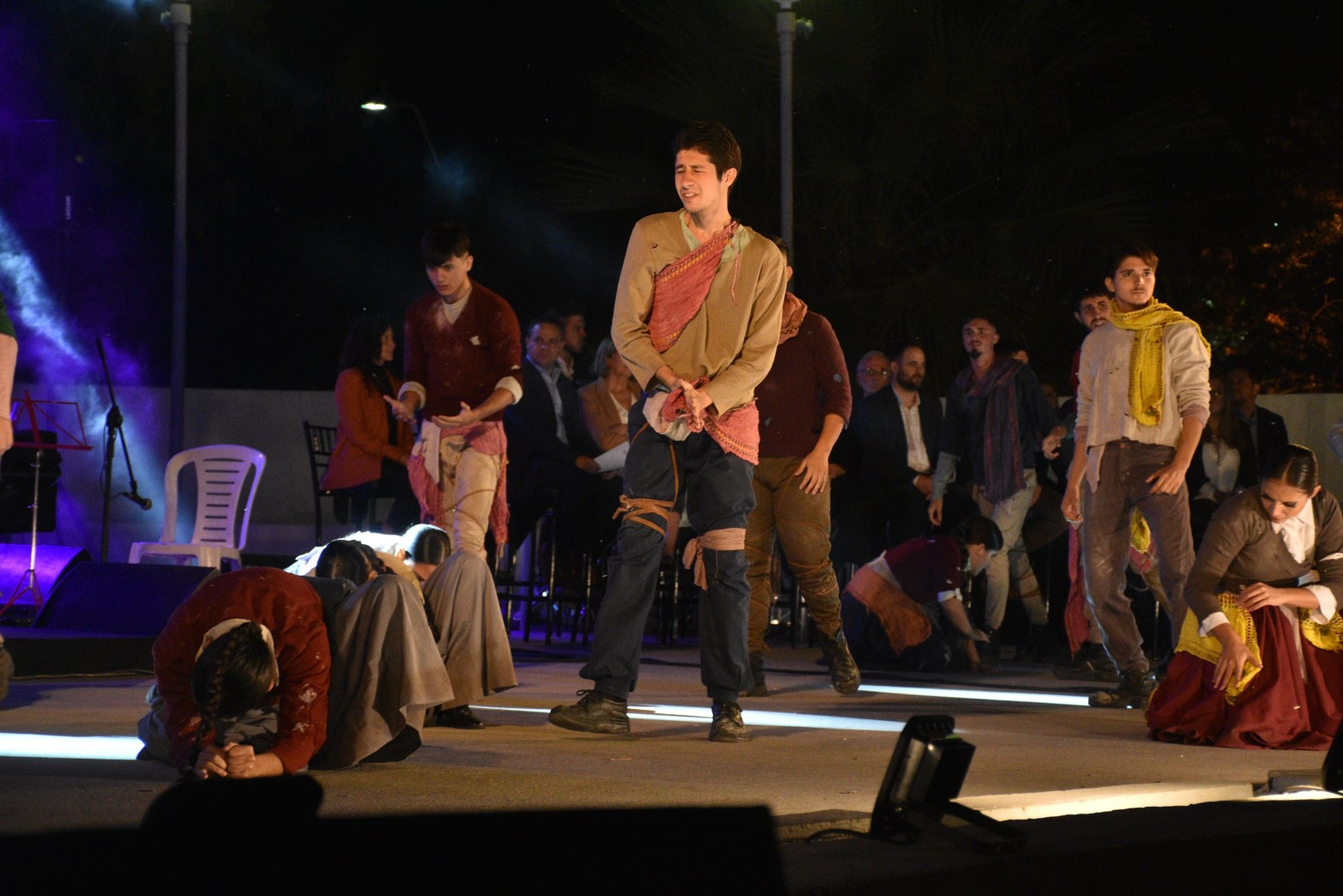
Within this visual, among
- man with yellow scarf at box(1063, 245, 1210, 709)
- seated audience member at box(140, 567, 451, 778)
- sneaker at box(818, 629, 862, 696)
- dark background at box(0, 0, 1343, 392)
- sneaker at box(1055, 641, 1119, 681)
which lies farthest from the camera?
dark background at box(0, 0, 1343, 392)

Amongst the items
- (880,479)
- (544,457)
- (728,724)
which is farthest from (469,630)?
(880,479)

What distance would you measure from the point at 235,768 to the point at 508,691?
2.97m

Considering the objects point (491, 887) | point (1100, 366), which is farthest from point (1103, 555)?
point (491, 887)

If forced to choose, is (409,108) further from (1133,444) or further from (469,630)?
(469,630)

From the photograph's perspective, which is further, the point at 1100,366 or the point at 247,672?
the point at 1100,366

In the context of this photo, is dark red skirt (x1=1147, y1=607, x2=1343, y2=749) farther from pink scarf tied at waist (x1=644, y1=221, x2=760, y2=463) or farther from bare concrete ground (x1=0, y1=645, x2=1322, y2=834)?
pink scarf tied at waist (x1=644, y1=221, x2=760, y2=463)

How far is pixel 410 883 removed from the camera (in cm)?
316

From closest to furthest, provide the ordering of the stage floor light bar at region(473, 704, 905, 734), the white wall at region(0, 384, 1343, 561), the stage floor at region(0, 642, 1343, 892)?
the stage floor at region(0, 642, 1343, 892), the stage floor light bar at region(473, 704, 905, 734), the white wall at region(0, 384, 1343, 561)

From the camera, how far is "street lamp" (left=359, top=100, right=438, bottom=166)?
2080 centimetres

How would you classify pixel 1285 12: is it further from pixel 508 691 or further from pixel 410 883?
pixel 410 883

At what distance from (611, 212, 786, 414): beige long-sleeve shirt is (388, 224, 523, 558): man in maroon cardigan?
70.6 inches

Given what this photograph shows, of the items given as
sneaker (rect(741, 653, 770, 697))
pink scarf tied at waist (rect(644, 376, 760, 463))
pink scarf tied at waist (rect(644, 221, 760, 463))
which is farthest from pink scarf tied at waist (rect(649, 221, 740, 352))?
sneaker (rect(741, 653, 770, 697))

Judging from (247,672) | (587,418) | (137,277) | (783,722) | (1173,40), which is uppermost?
(1173,40)

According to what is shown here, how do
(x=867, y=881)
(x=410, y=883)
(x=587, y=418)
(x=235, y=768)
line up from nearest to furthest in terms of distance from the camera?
(x=410, y=883)
(x=867, y=881)
(x=235, y=768)
(x=587, y=418)
